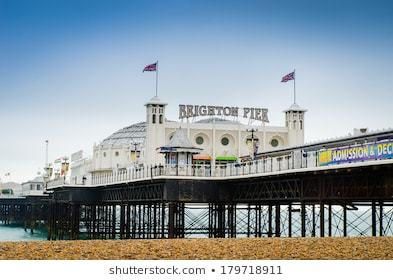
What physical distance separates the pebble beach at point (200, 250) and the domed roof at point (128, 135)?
6453 cm

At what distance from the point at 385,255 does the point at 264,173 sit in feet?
49.5

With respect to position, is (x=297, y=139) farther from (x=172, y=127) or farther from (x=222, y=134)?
(x=172, y=127)

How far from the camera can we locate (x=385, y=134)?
30.3 meters

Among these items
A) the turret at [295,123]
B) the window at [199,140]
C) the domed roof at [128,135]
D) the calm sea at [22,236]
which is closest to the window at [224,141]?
the window at [199,140]

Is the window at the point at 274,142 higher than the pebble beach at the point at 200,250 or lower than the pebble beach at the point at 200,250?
higher

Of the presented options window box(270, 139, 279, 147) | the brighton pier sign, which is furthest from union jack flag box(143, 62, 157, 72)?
window box(270, 139, 279, 147)

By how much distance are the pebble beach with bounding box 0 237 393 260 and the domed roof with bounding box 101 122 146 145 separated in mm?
64525

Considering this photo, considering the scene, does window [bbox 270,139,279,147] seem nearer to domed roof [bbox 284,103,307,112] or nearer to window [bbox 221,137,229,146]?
window [bbox 221,137,229,146]

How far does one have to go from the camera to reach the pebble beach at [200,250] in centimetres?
1538

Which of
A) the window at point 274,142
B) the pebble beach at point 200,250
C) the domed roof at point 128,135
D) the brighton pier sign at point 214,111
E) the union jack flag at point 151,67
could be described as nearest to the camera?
the pebble beach at point 200,250

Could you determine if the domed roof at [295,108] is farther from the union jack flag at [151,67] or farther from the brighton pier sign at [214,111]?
the union jack flag at [151,67]

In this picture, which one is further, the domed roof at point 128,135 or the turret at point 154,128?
the domed roof at point 128,135

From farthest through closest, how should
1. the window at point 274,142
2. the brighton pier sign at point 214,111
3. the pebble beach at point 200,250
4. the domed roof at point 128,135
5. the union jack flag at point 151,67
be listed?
1. the domed roof at point 128,135
2. the window at point 274,142
3. the brighton pier sign at point 214,111
4. the union jack flag at point 151,67
5. the pebble beach at point 200,250

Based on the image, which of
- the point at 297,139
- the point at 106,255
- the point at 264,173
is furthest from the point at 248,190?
the point at 297,139
